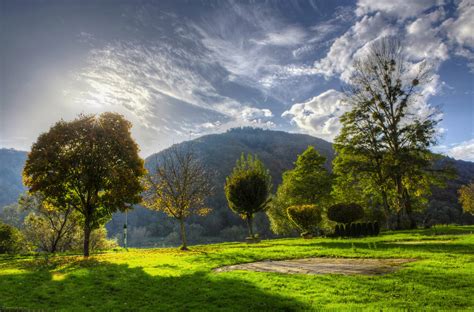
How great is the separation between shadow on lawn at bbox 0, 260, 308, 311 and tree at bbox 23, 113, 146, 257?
1130 cm

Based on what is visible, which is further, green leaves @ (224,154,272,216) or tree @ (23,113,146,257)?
green leaves @ (224,154,272,216)

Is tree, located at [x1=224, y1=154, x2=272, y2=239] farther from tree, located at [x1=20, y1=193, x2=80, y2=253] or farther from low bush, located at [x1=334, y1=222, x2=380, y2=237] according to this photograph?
tree, located at [x1=20, y1=193, x2=80, y2=253]

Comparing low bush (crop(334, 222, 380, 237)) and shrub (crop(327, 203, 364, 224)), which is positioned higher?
shrub (crop(327, 203, 364, 224))

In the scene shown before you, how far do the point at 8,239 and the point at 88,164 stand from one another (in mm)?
28604

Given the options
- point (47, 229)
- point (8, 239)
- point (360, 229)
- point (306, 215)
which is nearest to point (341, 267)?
point (360, 229)

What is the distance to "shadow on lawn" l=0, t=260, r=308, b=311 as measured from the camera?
34.1 ft

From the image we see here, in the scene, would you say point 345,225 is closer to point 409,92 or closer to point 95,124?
point 409,92

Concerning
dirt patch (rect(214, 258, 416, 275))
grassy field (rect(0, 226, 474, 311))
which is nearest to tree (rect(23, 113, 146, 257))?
grassy field (rect(0, 226, 474, 311))

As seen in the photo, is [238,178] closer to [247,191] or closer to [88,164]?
[247,191]

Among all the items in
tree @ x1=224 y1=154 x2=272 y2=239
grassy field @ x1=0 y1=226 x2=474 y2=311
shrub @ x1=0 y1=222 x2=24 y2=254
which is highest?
tree @ x1=224 y1=154 x2=272 y2=239

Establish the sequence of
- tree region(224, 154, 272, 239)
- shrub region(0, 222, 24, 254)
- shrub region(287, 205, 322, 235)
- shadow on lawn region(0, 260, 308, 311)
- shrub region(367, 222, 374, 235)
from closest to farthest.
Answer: shadow on lawn region(0, 260, 308, 311) → shrub region(367, 222, 374, 235) → shrub region(287, 205, 322, 235) → tree region(224, 154, 272, 239) → shrub region(0, 222, 24, 254)

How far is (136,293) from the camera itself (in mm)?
12672

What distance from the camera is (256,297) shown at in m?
10.7

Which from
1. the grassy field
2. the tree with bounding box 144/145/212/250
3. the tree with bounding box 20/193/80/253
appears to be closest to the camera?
the grassy field
